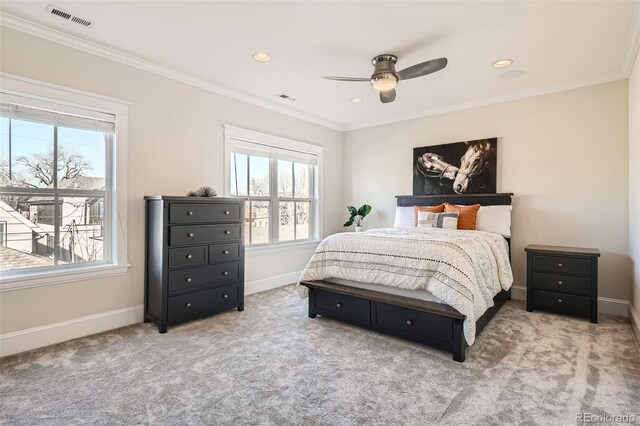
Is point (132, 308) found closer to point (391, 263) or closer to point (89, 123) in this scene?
point (89, 123)

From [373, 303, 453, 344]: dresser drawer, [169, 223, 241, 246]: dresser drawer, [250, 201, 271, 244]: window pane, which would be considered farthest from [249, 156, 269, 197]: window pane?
[373, 303, 453, 344]: dresser drawer

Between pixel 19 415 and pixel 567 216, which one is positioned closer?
pixel 19 415

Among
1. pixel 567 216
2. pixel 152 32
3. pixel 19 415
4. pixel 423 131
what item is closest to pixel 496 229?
pixel 567 216

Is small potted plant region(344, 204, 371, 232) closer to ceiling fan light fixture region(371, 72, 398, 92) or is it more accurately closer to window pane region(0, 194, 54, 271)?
ceiling fan light fixture region(371, 72, 398, 92)

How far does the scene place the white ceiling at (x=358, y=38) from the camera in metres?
2.41

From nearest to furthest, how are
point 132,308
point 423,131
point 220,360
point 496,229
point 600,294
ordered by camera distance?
1. point 220,360
2. point 132,308
3. point 600,294
4. point 496,229
5. point 423,131

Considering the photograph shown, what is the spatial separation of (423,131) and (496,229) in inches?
74.1

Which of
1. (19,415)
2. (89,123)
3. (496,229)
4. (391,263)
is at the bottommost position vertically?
(19,415)

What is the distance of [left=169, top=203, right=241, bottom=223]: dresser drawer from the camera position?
10.2 ft

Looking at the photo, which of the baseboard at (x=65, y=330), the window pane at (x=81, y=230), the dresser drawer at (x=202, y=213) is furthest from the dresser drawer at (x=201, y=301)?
the window pane at (x=81, y=230)

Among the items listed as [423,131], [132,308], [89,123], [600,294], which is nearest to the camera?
[89,123]

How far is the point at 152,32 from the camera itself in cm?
276

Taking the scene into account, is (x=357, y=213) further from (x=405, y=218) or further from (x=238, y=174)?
(x=238, y=174)

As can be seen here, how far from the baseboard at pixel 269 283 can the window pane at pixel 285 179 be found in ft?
4.10
